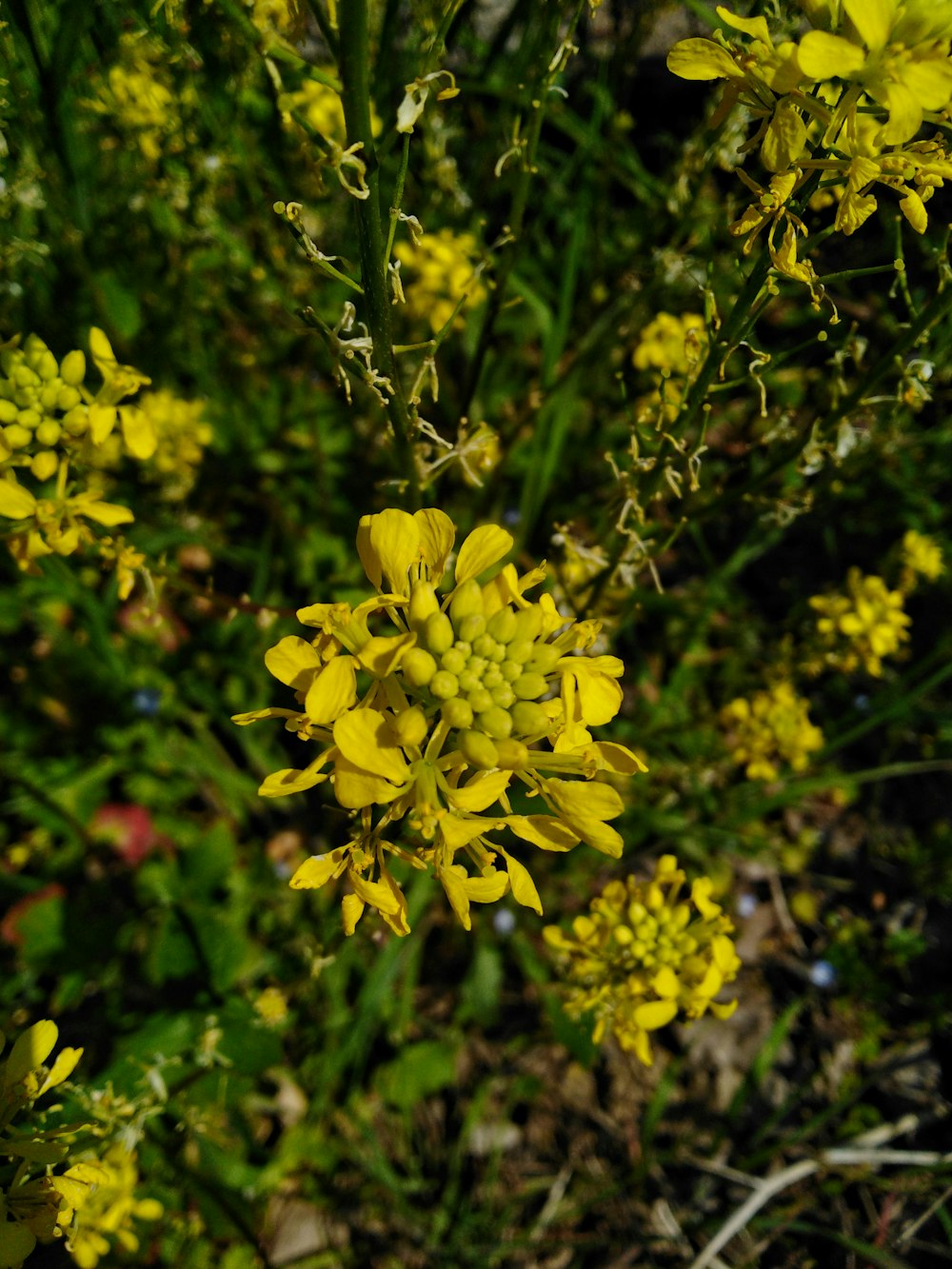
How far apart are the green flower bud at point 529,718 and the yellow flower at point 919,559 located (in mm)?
3007

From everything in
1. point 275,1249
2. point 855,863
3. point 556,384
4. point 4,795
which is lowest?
point 275,1249

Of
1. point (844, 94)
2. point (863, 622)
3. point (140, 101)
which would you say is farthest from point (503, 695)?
point (140, 101)

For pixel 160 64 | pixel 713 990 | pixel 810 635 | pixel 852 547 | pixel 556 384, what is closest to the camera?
pixel 713 990

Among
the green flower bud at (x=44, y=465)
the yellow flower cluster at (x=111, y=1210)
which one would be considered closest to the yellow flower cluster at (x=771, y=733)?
the yellow flower cluster at (x=111, y=1210)

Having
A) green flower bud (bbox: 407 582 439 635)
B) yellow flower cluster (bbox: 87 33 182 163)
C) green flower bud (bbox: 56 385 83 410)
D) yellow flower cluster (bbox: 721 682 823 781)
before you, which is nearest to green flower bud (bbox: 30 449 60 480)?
green flower bud (bbox: 56 385 83 410)

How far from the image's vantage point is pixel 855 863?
4219 mm

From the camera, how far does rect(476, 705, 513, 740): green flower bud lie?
1.53 m

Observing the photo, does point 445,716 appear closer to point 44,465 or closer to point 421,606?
point 421,606

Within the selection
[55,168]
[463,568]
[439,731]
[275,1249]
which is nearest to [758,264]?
[463,568]

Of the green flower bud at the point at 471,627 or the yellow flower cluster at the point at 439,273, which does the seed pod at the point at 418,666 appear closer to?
the green flower bud at the point at 471,627

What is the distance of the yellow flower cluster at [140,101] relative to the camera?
10.7 ft

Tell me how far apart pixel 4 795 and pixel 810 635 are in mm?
3912

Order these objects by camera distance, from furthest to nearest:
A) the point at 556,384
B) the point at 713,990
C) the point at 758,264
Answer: the point at 556,384, the point at 713,990, the point at 758,264

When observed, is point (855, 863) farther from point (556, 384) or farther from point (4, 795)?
point (4, 795)
